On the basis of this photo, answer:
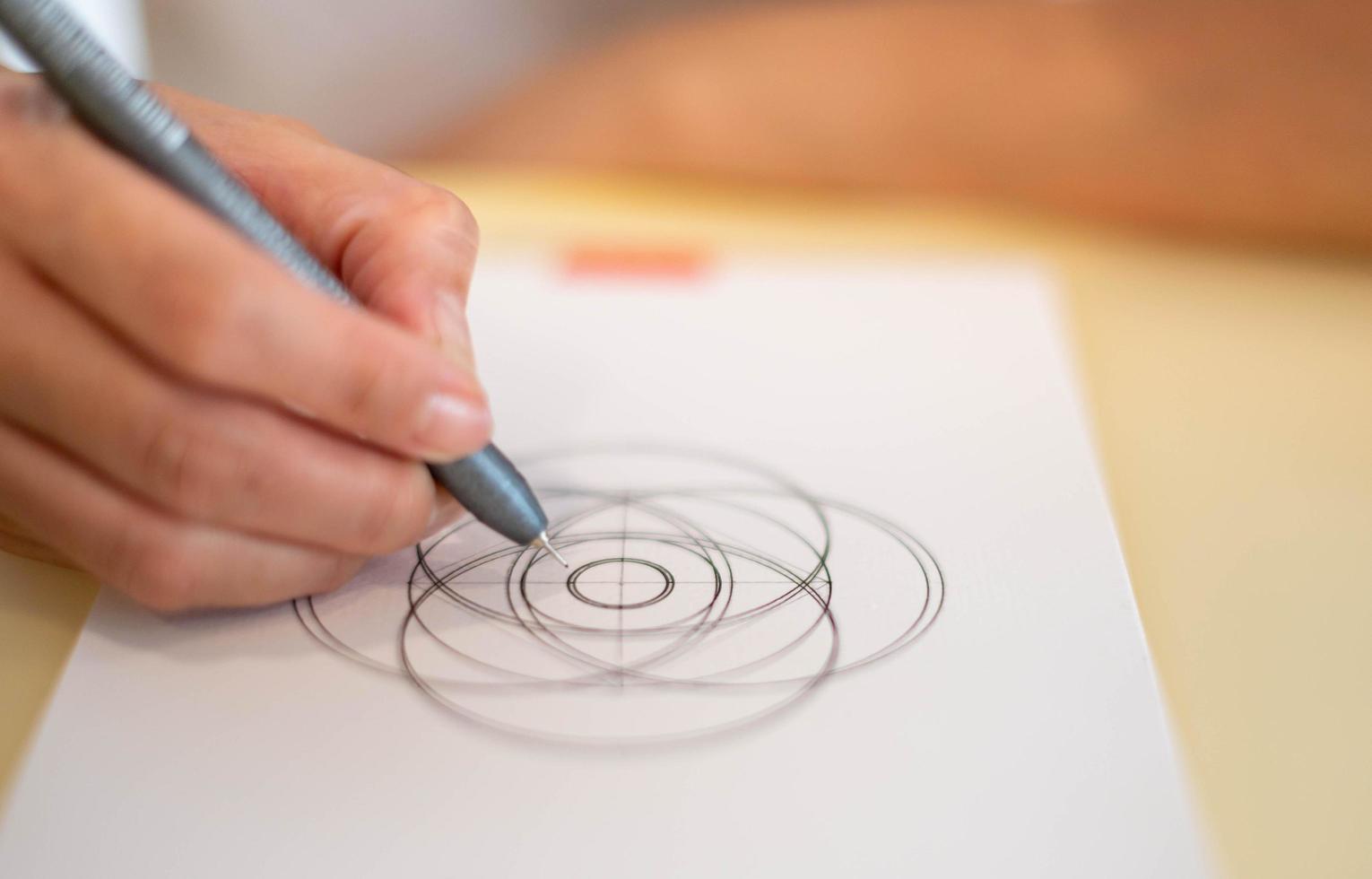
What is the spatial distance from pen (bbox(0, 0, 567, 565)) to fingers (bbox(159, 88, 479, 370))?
0.02m

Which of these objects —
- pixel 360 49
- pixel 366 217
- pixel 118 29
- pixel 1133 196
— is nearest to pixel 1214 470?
pixel 1133 196

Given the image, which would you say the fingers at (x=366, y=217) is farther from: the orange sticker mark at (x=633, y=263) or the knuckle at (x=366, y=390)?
the orange sticker mark at (x=633, y=263)

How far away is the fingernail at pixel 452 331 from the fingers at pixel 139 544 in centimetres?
8

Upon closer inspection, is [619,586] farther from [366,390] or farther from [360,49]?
[360,49]

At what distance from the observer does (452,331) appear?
14.5 inches

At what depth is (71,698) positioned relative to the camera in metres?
0.35

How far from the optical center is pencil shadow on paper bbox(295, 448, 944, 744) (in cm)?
35

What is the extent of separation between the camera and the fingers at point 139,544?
0.35 m

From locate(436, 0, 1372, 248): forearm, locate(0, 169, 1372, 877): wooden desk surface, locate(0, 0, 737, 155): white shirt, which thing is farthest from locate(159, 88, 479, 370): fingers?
locate(0, 0, 737, 155): white shirt

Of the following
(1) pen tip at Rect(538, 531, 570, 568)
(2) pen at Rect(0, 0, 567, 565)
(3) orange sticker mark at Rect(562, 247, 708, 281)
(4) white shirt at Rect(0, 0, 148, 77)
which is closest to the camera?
(2) pen at Rect(0, 0, 567, 565)

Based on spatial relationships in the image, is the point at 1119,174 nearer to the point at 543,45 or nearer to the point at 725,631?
the point at 725,631

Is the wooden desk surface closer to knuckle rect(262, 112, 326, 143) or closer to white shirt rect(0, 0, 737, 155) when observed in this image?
knuckle rect(262, 112, 326, 143)

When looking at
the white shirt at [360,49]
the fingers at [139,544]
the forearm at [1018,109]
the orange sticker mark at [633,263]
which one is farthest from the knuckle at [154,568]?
the white shirt at [360,49]

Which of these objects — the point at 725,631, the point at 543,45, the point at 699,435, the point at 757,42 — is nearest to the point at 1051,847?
the point at 725,631
